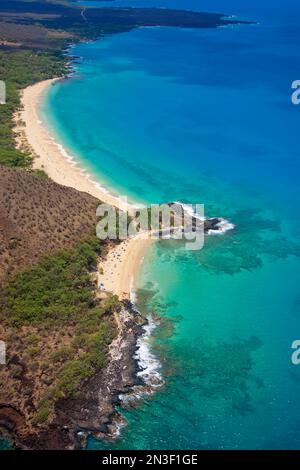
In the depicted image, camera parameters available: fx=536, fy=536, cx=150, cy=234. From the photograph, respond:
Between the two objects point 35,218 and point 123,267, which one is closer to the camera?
point 35,218

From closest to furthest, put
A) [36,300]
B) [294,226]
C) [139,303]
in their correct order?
1. [36,300]
2. [139,303]
3. [294,226]

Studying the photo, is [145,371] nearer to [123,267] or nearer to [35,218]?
[123,267]

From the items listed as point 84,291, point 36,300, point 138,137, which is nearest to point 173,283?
point 84,291
